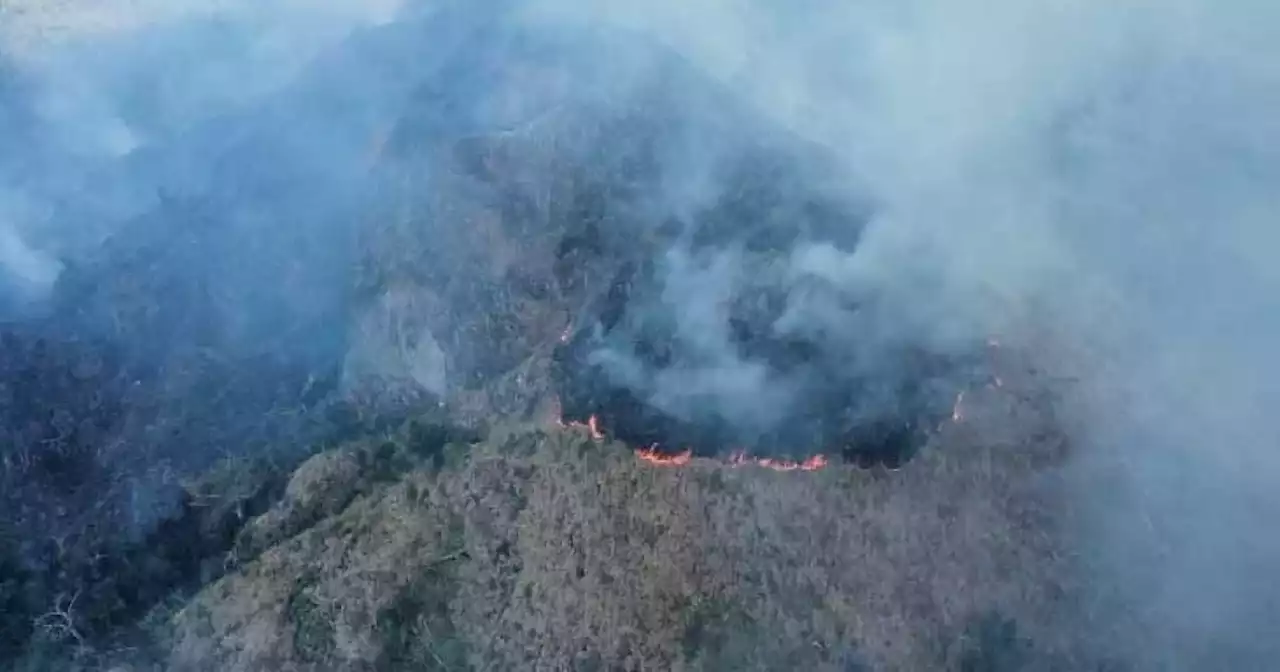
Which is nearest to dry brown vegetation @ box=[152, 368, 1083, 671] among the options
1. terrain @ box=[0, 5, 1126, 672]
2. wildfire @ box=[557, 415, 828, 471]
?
terrain @ box=[0, 5, 1126, 672]

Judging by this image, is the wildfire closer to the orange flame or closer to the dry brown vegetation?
the orange flame

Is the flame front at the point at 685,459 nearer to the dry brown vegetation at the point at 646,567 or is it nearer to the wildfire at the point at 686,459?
the wildfire at the point at 686,459

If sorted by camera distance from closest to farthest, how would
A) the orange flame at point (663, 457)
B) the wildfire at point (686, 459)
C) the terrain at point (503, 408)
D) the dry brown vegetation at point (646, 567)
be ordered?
the dry brown vegetation at point (646, 567), the terrain at point (503, 408), the wildfire at point (686, 459), the orange flame at point (663, 457)

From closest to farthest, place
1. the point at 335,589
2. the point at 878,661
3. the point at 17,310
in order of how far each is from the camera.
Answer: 1. the point at 878,661
2. the point at 335,589
3. the point at 17,310

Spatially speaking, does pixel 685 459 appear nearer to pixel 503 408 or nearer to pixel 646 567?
pixel 646 567

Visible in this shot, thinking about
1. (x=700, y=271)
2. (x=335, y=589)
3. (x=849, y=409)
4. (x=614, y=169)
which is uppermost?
(x=614, y=169)

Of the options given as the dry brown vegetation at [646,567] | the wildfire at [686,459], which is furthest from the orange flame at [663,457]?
the dry brown vegetation at [646,567]

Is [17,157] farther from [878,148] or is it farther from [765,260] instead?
[878,148]

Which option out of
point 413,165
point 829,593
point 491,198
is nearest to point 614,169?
point 491,198
